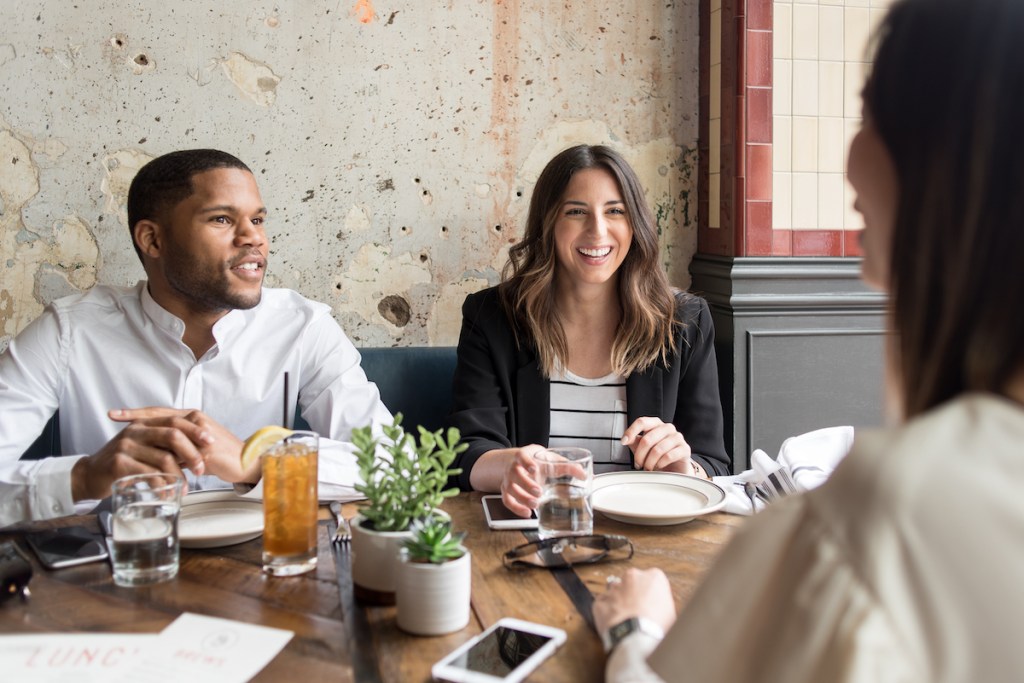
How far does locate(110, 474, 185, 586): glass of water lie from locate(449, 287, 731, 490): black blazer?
970 millimetres

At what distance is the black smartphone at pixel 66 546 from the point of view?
4.21 feet

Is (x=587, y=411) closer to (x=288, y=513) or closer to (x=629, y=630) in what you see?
(x=288, y=513)

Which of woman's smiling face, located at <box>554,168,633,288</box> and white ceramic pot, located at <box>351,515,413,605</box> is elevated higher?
woman's smiling face, located at <box>554,168,633,288</box>

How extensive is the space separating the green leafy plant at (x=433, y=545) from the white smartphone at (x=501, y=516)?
376mm

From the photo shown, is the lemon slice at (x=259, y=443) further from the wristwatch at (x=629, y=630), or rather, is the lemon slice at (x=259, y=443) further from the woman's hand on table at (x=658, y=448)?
the woman's hand on table at (x=658, y=448)

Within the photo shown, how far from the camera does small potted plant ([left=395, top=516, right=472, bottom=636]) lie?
41.2 inches

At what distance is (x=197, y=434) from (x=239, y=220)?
81 cm

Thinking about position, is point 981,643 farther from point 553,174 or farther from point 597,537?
point 553,174

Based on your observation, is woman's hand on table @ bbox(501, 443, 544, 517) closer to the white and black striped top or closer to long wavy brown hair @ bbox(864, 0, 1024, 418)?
the white and black striped top

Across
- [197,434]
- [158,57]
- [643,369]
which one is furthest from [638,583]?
[158,57]

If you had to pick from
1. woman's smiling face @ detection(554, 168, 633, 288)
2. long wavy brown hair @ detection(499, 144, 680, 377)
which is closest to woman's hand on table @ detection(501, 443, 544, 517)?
long wavy brown hair @ detection(499, 144, 680, 377)

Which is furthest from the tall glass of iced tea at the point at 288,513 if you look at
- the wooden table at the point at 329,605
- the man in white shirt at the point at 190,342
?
the man in white shirt at the point at 190,342

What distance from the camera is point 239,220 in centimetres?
219

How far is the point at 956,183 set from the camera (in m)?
0.63
